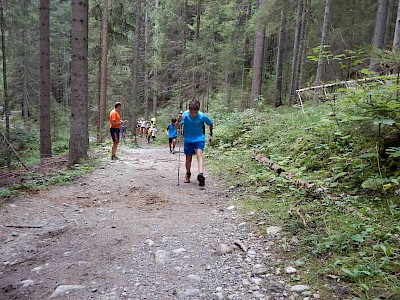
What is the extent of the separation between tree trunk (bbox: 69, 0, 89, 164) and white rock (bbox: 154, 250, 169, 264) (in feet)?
19.2

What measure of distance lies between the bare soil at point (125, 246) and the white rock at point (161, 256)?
0.08 feet

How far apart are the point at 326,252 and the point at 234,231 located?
1298mm

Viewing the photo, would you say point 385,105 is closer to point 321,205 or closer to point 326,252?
point 321,205

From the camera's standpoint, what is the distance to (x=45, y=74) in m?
12.4

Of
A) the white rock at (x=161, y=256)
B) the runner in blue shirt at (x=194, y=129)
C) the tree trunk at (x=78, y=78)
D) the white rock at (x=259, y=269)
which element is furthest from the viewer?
the tree trunk at (x=78, y=78)

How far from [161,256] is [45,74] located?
11917 millimetres

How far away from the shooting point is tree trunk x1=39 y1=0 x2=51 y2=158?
12.0 metres

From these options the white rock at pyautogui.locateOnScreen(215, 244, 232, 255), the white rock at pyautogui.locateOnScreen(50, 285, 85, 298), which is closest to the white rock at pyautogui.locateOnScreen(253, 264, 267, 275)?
the white rock at pyautogui.locateOnScreen(215, 244, 232, 255)

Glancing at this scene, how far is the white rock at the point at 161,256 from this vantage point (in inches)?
124

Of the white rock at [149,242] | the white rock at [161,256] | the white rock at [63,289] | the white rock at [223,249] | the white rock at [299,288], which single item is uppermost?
the white rock at [299,288]

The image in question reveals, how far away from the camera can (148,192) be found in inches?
240

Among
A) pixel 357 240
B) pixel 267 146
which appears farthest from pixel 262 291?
pixel 267 146

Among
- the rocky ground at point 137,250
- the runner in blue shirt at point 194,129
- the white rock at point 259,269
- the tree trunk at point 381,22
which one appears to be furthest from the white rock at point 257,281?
the tree trunk at point 381,22

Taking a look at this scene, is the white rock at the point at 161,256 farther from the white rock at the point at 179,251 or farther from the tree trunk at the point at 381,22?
the tree trunk at the point at 381,22
